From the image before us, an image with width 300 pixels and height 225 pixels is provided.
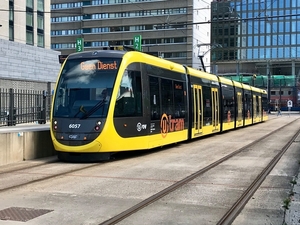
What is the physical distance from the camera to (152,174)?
1012cm

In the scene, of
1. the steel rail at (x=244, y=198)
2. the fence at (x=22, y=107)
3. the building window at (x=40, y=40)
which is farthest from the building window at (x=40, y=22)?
the steel rail at (x=244, y=198)

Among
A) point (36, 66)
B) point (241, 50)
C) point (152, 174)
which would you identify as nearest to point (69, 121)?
point (152, 174)

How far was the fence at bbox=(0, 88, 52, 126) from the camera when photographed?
18.5m

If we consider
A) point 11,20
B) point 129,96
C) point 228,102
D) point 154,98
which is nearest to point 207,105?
point 228,102

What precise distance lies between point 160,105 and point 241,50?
90.7 metres

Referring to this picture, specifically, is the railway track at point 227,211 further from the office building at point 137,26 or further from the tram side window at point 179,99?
the office building at point 137,26

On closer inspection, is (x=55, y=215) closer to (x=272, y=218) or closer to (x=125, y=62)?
(x=272, y=218)

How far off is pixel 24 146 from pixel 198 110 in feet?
27.3

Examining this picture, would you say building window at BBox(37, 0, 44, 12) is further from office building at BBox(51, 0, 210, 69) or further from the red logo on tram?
office building at BBox(51, 0, 210, 69)

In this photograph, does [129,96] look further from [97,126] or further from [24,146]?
[24,146]

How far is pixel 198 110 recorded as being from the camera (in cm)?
1861

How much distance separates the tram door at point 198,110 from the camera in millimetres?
18344

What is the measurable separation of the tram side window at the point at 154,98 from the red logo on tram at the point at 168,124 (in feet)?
1.50

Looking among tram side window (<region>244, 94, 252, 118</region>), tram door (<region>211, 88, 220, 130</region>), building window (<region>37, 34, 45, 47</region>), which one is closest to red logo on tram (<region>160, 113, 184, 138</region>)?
tram door (<region>211, 88, 220, 130</region>)
